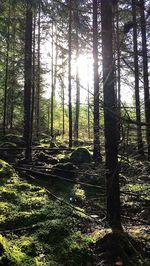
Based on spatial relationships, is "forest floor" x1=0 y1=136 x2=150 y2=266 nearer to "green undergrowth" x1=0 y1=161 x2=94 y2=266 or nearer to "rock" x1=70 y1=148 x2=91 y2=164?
"green undergrowth" x1=0 y1=161 x2=94 y2=266

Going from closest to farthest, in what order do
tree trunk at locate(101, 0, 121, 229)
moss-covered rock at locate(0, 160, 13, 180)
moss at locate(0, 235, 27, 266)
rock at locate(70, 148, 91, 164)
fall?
moss at locate(0, 235, 27, 266) → tree trunk at locate(101, 0, 121, 229) → moss-covered rock at locate(0, 160, 13, 180) → rock at locate(70, 148, 91, 164)

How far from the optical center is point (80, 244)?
20.1ft

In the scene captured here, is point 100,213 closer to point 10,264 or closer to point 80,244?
point 80,244

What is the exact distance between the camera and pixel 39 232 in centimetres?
641

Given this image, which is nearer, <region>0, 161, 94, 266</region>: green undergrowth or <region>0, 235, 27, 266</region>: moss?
<region>0, 235, 27, 266</region>: moss

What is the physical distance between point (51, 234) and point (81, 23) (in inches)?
237

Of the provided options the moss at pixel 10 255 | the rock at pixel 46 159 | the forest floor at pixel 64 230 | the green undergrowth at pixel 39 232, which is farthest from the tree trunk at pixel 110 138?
the rock at pixel 46 159

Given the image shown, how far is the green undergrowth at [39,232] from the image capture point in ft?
17.9

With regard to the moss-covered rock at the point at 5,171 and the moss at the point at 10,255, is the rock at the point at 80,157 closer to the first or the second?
the moss-covered rock at the point at 5,171

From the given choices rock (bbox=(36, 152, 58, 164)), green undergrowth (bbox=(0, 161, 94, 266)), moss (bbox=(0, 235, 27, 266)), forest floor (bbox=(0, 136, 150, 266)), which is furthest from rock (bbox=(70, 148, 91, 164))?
moss (bbox=(0, 235, 27, 266))

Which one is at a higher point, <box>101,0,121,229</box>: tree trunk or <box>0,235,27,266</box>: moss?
<box>101,0,121,229</box>: tree trunk

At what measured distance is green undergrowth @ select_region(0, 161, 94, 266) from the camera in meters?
5.47

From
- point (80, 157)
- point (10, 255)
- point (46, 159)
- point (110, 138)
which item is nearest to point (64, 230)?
point (10, 255)

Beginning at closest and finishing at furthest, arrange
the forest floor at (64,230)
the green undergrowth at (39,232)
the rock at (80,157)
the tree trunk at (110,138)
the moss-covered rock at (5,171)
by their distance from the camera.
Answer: the green undergrowth at (39,232)
the forest floor at (64,230)
the tree trunk at (110,138)
the moss-covered rock at (5,171)
the rock at (80,157)
